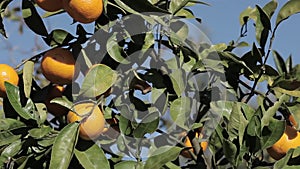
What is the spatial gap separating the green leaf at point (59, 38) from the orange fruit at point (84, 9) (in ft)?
0.21

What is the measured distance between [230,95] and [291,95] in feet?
0.29

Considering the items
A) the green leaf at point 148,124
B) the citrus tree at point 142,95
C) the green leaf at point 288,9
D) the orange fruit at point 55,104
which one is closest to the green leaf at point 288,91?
the citrus tree at point 142,95

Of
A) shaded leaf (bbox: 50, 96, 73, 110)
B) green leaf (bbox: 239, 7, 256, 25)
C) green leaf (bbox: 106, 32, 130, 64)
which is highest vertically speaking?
green leaf (bbox: 106, 32, 130, 64)

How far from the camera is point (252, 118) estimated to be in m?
0.80

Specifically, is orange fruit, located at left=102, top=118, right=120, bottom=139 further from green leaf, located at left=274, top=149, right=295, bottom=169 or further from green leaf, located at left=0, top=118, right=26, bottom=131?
green leaf, located at left=274, top=149, right=295, bottom=169

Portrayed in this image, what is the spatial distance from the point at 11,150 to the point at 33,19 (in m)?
0.22

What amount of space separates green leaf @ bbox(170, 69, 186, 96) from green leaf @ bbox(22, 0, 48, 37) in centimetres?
21

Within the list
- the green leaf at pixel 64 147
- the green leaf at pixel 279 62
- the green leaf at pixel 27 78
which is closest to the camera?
the green leaf at pixel 64 147

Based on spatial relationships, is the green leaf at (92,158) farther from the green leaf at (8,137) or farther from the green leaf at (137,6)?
the green leaf at (137,6)

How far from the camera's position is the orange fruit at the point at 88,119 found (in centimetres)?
79

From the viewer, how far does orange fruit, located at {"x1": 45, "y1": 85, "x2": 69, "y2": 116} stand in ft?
2.92

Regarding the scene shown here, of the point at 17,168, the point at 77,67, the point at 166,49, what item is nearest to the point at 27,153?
the point at 17,168

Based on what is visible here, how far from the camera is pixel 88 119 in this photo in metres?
0.78

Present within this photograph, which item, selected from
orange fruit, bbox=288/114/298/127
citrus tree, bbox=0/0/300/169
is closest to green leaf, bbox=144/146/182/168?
citrus tree, bbox=0/0/300/169
